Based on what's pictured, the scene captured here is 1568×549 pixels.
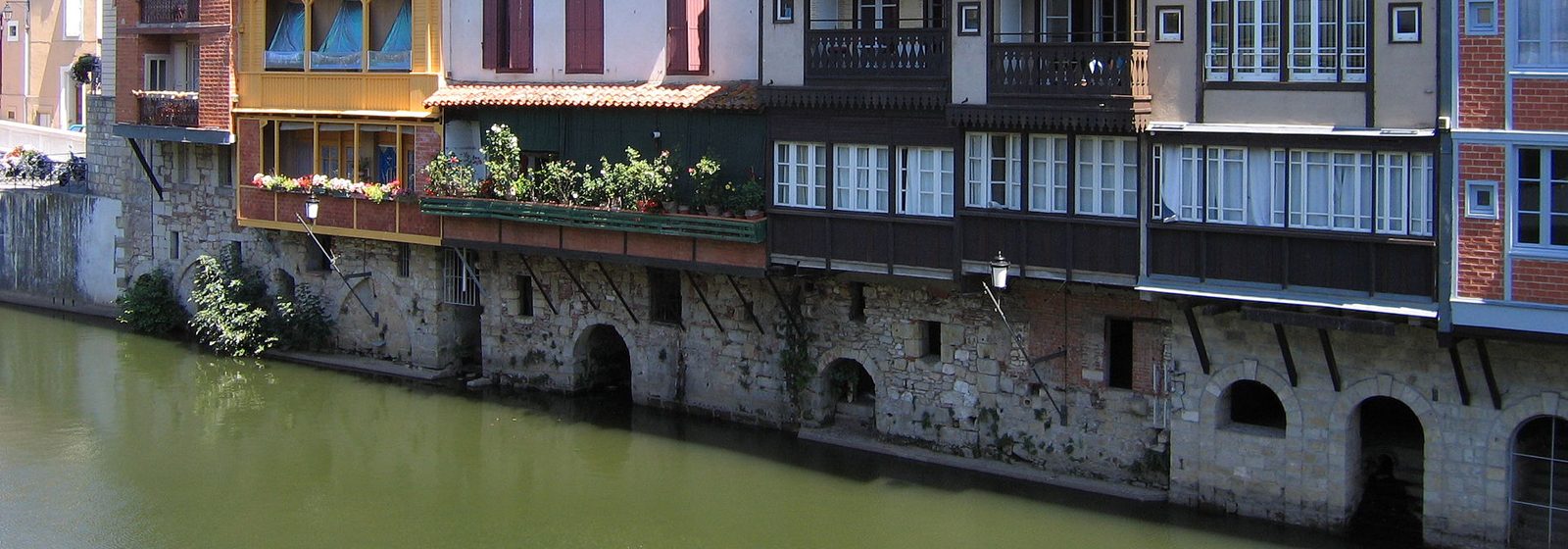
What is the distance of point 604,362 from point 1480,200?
14621 mm

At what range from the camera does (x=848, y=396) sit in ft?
86.3

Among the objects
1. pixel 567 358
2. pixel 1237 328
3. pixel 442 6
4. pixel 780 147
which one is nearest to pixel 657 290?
pixel 567 358

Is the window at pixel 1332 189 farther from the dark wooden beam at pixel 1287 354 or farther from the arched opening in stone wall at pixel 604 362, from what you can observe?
the arched opening in stone wall at pixel 604 362

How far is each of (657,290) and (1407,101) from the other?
39.6 feet

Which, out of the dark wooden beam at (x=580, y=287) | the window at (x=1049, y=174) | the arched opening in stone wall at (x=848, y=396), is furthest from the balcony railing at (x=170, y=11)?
the window at (x=1049, y=174)

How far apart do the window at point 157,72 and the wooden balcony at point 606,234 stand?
29.1 ft

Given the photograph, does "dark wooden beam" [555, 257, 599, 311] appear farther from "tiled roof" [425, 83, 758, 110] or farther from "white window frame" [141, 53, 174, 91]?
"white window frame" [141, 53, 174, 91]

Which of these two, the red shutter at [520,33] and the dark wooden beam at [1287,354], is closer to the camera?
the dark wooden beam at [1287,354]

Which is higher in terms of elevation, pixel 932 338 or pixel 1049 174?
pixel 1049 174

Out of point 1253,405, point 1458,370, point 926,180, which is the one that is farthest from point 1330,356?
point 926,180

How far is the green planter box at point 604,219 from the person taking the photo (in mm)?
25219

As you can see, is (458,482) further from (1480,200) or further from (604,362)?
(1480,200)

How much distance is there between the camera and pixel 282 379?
3100cm

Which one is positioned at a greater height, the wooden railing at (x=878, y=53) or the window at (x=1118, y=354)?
the wooden railing at (x=878, y=53)
